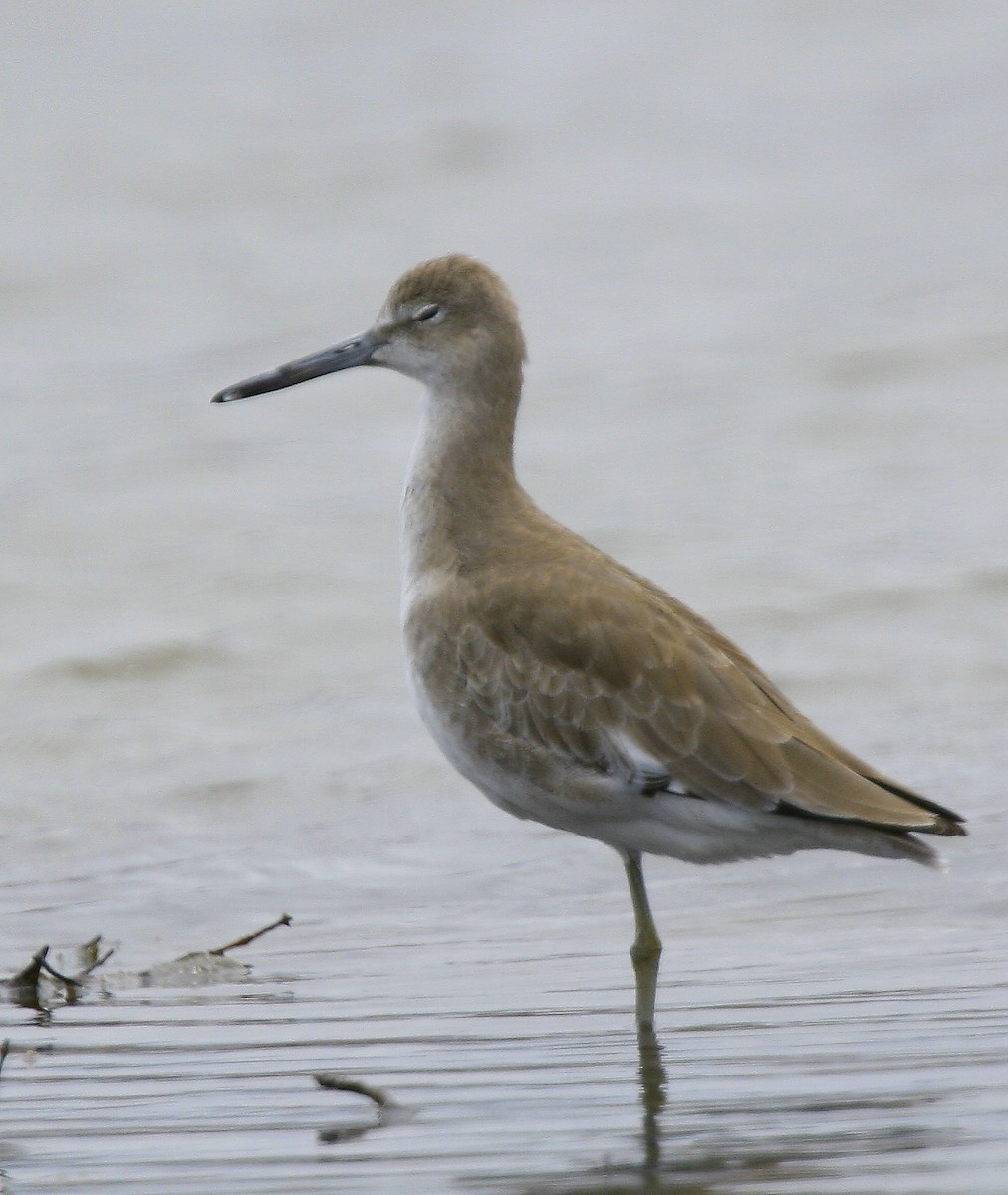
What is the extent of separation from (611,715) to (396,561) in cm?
628

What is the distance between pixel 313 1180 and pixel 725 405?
1076cm

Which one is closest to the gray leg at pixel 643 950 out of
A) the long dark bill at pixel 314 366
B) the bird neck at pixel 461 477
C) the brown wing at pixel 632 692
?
the brown wing at pixel 632 692

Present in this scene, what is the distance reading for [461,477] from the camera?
6305 mm

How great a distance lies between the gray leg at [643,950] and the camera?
5504 millimetres

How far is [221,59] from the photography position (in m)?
20.1

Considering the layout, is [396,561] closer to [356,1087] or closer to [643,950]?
[643,950]

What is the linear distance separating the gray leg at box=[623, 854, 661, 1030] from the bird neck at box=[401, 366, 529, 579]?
94 centimetres

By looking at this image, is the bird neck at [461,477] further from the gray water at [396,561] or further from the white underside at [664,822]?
the gray water at [396,561]

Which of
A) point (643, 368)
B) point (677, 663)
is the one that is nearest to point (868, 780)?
point (677, 663)

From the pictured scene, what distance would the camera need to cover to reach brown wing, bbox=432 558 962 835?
5.53 metres

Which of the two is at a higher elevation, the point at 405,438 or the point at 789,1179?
the point at 405,438

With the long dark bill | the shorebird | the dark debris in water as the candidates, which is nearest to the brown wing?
the shorebird

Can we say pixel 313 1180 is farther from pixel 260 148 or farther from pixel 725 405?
pixel 260 148

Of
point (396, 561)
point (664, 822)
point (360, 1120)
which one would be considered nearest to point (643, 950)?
point (664, 822)
